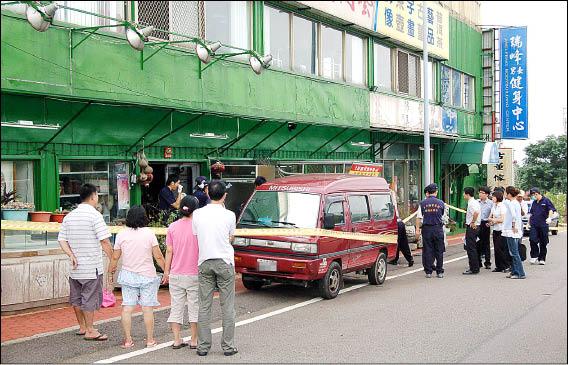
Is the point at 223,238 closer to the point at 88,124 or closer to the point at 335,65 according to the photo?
the point at 88,124

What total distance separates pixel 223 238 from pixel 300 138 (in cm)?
1175

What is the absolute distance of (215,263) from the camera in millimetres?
6648

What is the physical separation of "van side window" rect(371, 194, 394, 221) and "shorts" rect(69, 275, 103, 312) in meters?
6.13

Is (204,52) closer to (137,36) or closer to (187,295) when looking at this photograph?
(137,36)

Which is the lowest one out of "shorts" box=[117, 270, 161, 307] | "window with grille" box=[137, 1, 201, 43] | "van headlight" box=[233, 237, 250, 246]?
"shorts" box=[117, 270, 161, 307]

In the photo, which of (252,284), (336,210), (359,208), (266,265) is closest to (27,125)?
(266,265)

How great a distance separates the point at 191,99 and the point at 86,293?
270 inches

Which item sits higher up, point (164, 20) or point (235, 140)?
point (164, 20)

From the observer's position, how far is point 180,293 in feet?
22.9

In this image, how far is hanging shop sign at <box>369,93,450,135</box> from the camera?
69.4 feet

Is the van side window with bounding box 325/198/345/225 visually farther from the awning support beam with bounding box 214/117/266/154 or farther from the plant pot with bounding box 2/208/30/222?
the awning support beam with bounding box 214/117/266/154

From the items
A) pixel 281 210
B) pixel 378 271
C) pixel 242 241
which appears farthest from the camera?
pixel 378 271

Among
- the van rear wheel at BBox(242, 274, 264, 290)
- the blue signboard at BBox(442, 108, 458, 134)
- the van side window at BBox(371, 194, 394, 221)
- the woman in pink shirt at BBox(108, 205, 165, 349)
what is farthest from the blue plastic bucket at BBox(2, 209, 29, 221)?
the blue signboard at BBox(442, 108, 458, 134)

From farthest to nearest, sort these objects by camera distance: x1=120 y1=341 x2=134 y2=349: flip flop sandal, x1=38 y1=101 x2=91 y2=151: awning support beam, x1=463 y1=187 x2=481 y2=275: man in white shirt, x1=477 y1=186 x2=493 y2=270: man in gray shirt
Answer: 1. x1=477 y1=186 x2=493 y2=270: man in gray shirt
2. x1=463 y1=187 x2=481 y2=275: man in white shirt
3. x1=38 y1=101 x2=91 y2=151: awning support beam
4. x1=120 y1=341 x2=134 y2=349: flip flop sandal
